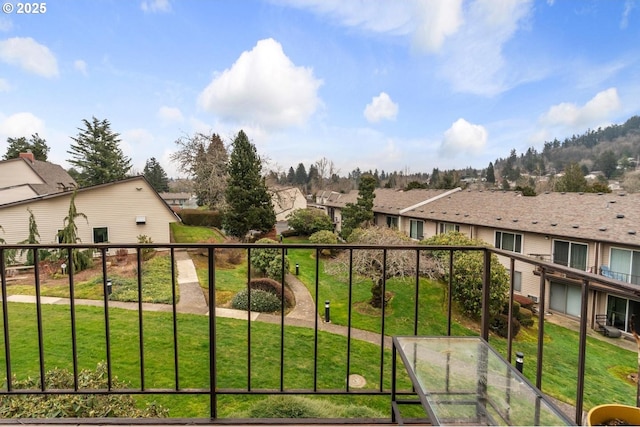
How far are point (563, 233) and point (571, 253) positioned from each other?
2.72 ft

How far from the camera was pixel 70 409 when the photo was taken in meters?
1.86

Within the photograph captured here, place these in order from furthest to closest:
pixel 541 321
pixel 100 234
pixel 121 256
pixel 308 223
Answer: pixel 308 223, pixel 100 234, pixel 121 256, pixel 541 321

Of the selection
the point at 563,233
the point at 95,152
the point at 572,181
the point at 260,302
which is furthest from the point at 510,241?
the point at 95,152

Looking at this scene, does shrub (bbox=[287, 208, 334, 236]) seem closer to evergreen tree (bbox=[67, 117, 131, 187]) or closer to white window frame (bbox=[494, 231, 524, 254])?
white window frame (bbox=[494, 231, 524, 254])

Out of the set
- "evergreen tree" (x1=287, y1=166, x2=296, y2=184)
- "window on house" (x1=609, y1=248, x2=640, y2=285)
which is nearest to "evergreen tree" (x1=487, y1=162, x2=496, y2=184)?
"evergreen tree" (x1=287, y1=166, x2=296, y2=184)

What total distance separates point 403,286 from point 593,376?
5.34 meters

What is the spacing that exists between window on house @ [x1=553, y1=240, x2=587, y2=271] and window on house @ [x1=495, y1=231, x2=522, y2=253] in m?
1.25

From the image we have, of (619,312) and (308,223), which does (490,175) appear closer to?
(308,223)

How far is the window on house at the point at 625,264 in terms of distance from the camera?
382 inches

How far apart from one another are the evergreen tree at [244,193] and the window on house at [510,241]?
11483mm

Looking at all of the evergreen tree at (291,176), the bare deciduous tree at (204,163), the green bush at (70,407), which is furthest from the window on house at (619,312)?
the evergreen tree at (291,176)

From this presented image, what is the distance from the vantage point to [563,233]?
36.5 feet

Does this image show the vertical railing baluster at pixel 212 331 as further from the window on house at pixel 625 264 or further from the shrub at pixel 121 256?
the window on house at pixel 625 264

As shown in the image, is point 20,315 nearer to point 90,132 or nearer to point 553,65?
point 553,65
